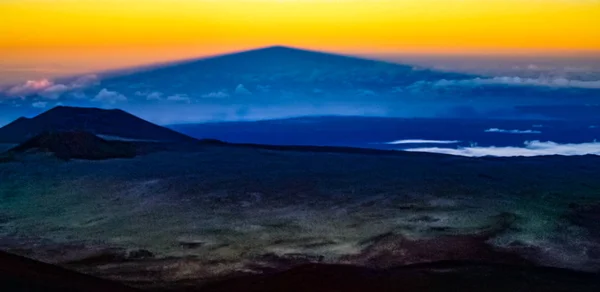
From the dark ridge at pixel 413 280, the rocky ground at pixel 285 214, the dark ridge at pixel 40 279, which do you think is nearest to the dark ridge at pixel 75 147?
the rocky ground at pixel 285 214

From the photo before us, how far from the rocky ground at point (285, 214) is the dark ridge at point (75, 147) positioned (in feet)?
7.19

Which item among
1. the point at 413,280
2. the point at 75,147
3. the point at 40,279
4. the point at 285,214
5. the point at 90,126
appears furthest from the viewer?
the point at 90,126

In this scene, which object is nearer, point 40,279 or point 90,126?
point 40,279

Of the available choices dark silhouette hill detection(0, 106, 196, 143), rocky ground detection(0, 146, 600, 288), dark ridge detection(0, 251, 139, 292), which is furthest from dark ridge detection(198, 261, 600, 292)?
dark silhouette hill detection(0, 106, 196, 143)

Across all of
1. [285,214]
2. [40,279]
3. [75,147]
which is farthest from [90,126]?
[40,279]

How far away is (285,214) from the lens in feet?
96.2

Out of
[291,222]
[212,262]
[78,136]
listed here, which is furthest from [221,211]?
[78,136]

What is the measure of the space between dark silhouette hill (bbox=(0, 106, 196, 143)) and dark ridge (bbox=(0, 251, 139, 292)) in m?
46.0

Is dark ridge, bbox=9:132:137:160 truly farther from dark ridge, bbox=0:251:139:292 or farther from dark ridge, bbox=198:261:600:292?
dark ridge, bbox=198:261:600:292

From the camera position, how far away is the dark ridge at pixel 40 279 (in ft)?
48.5

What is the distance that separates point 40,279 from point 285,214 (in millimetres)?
14487

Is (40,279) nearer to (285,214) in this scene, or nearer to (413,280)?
(413,280)

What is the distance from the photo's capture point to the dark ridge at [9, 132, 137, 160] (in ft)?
161

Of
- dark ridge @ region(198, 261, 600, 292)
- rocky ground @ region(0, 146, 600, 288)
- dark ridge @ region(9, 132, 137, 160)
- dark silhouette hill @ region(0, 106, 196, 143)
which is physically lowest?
dark ridge @ region(198, 261, 600, 292)
